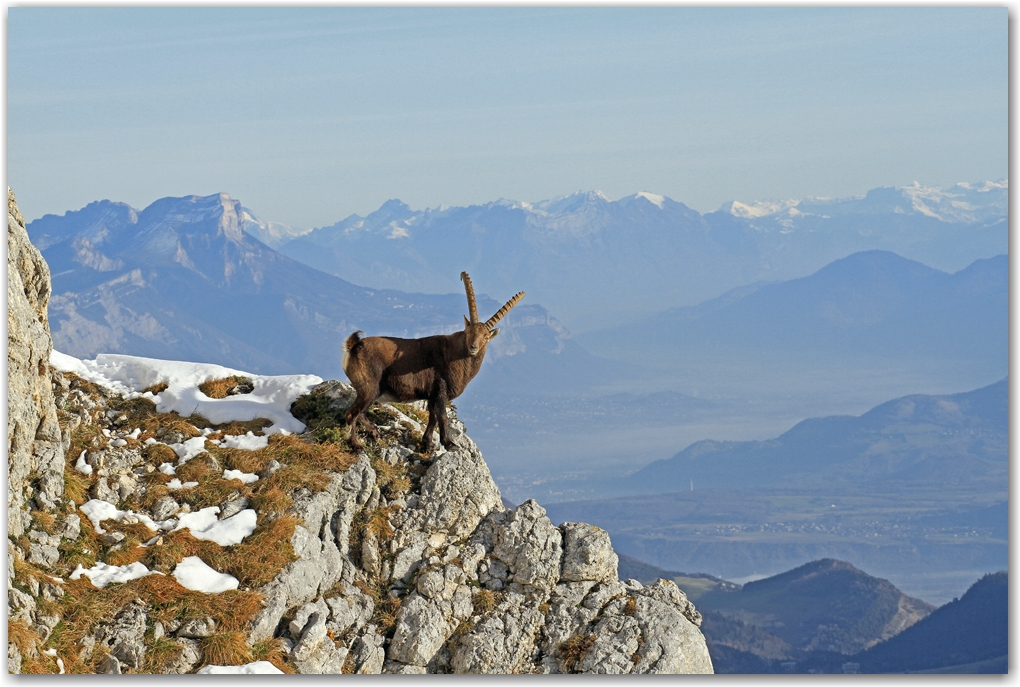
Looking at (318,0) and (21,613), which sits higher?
(318,0)

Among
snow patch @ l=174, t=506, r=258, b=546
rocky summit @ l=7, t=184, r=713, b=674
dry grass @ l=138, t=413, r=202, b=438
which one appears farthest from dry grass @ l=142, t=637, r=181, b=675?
dry grass @ l=138, t=413, r=202, b=438

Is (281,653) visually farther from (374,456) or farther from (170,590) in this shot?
(374,456)

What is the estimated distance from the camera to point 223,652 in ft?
52.3

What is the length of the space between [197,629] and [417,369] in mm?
6486

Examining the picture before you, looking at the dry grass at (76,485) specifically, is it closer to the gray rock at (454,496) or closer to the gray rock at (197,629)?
the gray rock at (197,629)

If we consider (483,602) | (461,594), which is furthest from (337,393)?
(483,602)

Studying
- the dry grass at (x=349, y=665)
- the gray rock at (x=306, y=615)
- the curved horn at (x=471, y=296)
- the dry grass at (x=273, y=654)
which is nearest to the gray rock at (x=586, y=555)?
the dry grass at (x=349, y=665)

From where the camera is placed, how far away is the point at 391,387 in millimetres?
20703

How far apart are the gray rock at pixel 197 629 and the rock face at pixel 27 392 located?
2842 millimetres

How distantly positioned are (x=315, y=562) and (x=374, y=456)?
9.09 feet

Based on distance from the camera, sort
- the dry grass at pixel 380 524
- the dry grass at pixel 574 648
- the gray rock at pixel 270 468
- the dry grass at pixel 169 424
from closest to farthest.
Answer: the dry grass at pixel 574 648 → the dry grass at pixel 380 524 → the gray rock at pixel 270 468 → the dry grass at pixel 169 424

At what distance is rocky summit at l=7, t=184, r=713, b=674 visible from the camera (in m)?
16.1

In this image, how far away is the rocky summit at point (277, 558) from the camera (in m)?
16.1

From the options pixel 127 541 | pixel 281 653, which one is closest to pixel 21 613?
pixel 127 541
